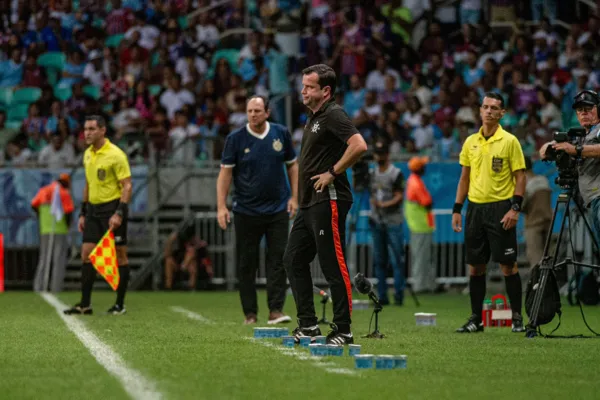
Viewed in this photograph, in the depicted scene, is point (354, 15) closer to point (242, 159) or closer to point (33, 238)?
point (33, 238)

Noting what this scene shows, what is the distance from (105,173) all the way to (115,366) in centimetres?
699

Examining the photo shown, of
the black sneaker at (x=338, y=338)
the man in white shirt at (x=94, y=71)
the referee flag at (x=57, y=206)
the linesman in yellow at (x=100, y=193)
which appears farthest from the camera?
the man in white shirt at (x=94, y=71)

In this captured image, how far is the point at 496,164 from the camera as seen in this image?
489 inches

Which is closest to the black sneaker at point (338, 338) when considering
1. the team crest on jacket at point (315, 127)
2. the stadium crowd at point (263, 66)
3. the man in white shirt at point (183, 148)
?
the team crest on jacket at point (315, 127)

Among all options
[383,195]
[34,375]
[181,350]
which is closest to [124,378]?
[34,375]

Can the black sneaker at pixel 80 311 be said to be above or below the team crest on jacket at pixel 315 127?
below

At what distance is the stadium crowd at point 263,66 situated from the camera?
83.3 feet

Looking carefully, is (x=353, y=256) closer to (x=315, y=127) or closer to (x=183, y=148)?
(x=183, y=148)

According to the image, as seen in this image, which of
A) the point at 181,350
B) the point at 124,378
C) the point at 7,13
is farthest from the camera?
the point at 7,13

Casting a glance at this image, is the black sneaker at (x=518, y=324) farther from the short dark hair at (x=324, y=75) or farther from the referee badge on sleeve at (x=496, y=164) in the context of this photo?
the short dark hair at (x=324, y=75)

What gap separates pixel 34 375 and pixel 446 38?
2189cm

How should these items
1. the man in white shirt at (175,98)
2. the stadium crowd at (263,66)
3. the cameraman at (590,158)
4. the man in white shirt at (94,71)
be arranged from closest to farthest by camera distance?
the cameraman at (590,158)
the stadium crowd at (263,66)
the man in white shirt at (175,98)
the man in white shirt at (94,71)

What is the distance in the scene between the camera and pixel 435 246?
76.8 ft

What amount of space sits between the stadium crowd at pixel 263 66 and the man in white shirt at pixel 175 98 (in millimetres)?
29
